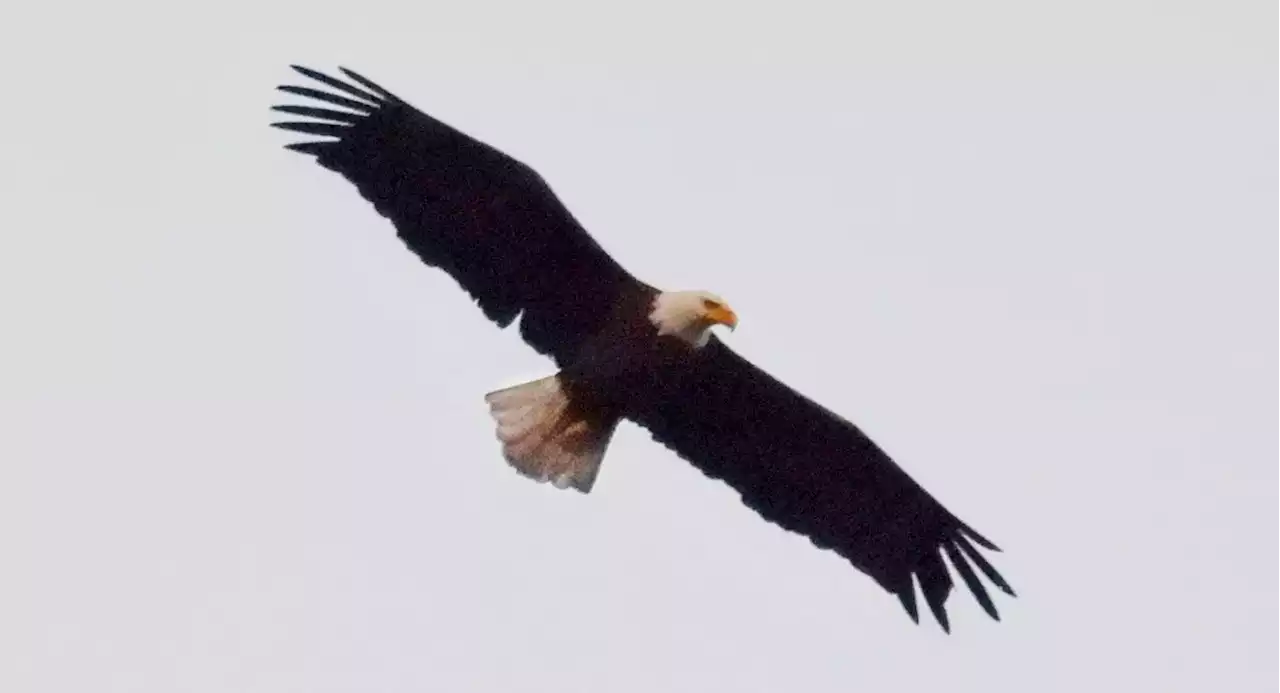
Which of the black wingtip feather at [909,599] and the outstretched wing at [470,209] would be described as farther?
the black wingtip feather at [909,599]

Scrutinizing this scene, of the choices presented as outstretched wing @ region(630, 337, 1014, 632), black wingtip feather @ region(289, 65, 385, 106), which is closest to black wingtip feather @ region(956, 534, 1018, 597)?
outstretched wing @ region(630, 337, 1014, 632)

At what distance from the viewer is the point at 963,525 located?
11945 millimetres

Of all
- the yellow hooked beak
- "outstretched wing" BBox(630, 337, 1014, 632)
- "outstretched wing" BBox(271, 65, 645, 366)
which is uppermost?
"outstretched wing" BBox(271, 65, 645, 366)

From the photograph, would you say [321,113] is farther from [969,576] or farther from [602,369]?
[969,576]

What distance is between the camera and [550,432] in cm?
1202

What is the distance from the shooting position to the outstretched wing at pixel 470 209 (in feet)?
37.3

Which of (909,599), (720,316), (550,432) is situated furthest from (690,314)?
(909,599)

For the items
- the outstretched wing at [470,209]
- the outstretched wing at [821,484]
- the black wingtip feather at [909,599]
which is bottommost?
the black wingtip feather at [909,599]

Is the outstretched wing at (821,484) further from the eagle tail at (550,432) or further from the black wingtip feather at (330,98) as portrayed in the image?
the black wingtip feather at (330,98)

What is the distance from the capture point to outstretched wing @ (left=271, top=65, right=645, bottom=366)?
37.3 feet

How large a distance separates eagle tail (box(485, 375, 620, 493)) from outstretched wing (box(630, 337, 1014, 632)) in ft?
0.83

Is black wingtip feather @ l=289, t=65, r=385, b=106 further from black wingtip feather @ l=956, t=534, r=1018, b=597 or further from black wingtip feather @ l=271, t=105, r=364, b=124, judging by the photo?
black wingtip feather @ l=956, t=534, r=1018, b=597

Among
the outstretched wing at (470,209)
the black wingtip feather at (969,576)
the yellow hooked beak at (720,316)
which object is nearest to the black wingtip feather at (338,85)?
the outstretched wing at (470,209)

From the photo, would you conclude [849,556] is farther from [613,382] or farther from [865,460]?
[613,382]
